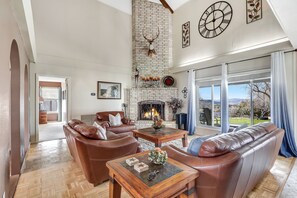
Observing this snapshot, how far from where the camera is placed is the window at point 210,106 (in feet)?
17.1

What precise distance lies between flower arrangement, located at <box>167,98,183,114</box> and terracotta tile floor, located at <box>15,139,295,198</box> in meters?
3.45

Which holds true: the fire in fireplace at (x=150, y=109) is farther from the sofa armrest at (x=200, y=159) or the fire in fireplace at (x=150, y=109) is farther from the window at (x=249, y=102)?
the sofa armrest at (x=200, y=159)

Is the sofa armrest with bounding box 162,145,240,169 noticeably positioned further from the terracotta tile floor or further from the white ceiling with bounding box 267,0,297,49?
the white ceiling with bounding box 267,0,297,49

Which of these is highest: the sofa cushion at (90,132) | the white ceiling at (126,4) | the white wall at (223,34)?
the white ceiling at (126,4)

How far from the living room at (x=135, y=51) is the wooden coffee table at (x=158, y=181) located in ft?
6.96

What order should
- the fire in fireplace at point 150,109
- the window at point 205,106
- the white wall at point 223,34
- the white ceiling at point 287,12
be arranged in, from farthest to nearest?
the fire in fireplace at point 150,109
the window at point 205,106
the white wall at point 223,34
the white ceiling at point 287,12

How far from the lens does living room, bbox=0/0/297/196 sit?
11.9 feet

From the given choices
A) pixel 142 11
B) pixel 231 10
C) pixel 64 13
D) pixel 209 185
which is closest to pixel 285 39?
pixel 231 10

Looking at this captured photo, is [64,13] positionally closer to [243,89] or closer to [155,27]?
[155,27]

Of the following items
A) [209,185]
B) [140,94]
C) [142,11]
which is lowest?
[209,185]

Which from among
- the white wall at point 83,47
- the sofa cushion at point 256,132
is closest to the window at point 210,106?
the white wall at point 83,47

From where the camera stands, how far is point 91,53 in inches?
224

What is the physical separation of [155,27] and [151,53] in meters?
1.25

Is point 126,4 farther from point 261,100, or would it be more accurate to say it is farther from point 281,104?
point 281,104
